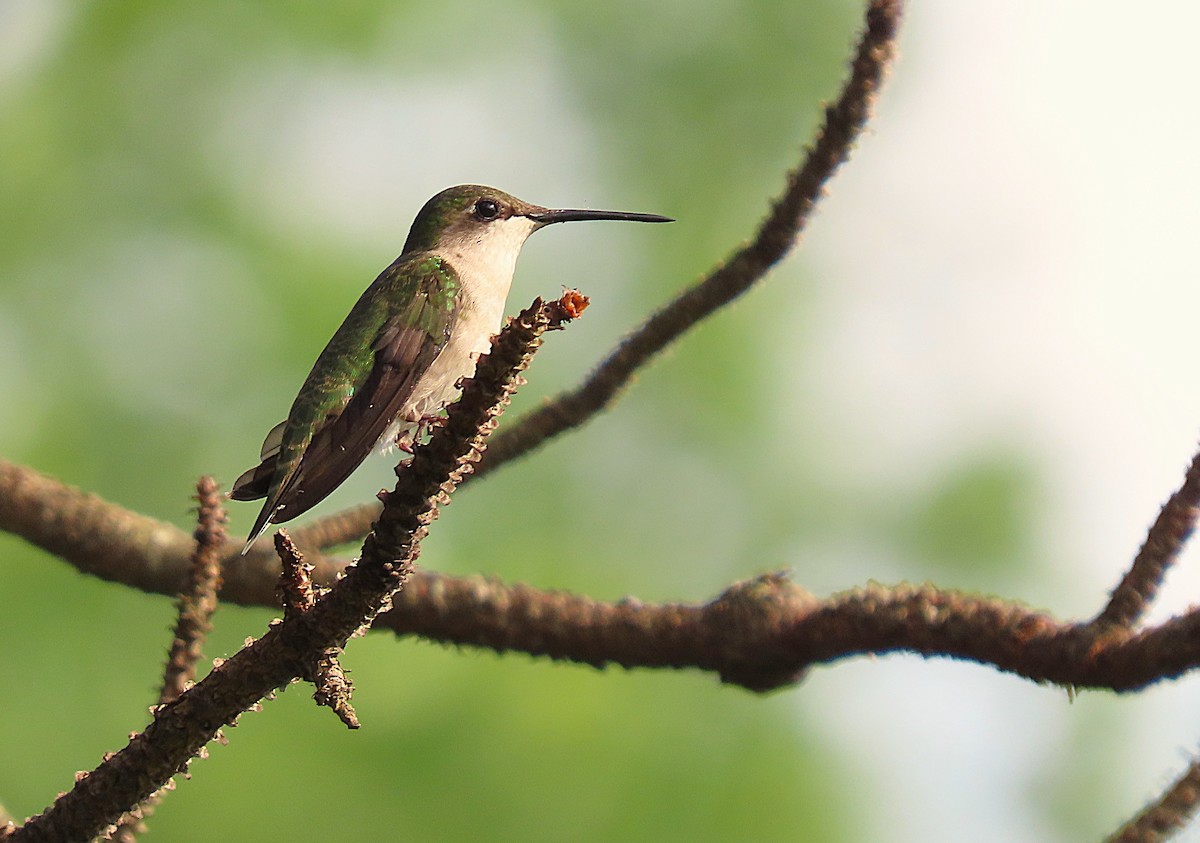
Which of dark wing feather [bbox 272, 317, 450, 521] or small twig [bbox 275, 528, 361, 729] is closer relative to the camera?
small twig [bbox 275, 528, 361, 729]

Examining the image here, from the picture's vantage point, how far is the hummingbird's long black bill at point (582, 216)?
492 cm

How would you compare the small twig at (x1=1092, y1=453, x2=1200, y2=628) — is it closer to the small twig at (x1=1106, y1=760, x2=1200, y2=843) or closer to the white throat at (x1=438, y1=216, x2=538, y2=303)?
the small twig at (x1=1106, y1=760, x2=1200, y2=843)

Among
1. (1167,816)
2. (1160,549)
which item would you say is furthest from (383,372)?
(1167,816)

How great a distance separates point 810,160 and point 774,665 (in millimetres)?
1503

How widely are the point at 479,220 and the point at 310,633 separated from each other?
131 inches

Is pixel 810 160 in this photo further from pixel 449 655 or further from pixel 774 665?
pixel 449 655

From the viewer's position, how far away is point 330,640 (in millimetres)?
2508

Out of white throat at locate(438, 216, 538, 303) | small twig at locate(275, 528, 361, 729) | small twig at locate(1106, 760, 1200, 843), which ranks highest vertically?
white throat at locate(438, 216, 538, 303)

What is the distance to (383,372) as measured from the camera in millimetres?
4352

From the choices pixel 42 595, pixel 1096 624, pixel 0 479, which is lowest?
pixel 1096 624

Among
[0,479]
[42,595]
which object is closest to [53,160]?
[42,595]

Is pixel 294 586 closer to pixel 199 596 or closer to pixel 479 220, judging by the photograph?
pixel 199 596

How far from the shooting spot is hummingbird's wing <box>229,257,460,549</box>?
3.96m

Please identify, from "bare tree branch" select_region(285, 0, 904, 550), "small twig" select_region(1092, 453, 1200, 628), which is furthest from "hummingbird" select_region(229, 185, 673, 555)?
"small twig" select_region(1092, 453, 1200, 628)
